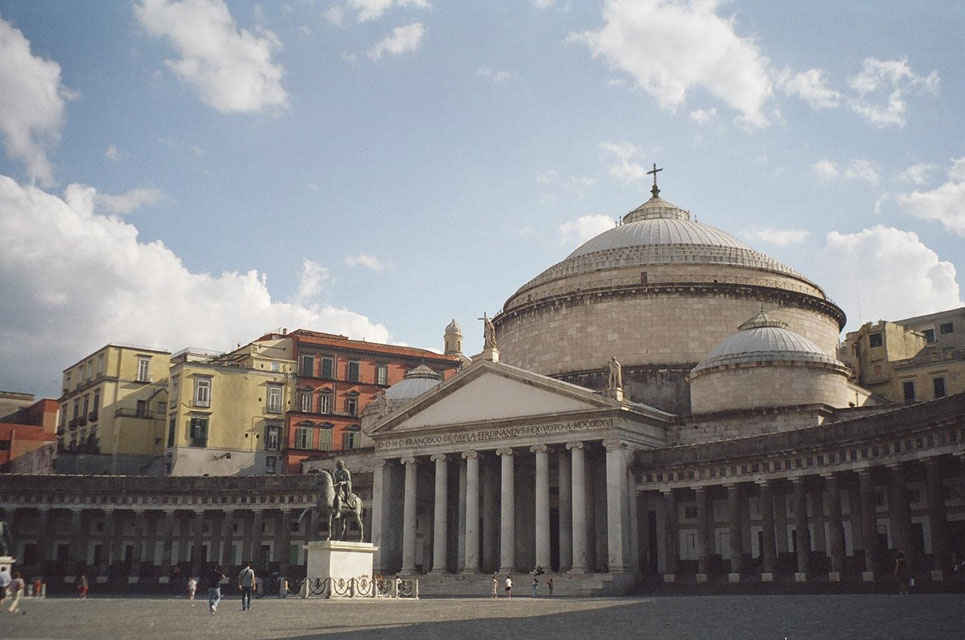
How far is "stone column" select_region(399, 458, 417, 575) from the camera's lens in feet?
185

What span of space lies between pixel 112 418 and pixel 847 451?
170 ft

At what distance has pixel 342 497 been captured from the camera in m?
39.1

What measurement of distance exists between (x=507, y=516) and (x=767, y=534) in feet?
44.9

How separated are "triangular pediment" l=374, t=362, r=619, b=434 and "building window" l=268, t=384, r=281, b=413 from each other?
1914cm

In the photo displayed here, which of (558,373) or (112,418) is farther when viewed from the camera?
(112,418)

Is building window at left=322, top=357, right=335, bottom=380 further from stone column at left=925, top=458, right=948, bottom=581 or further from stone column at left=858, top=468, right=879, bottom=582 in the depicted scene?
stone column at left=925, top=458, right=948, bottom=581

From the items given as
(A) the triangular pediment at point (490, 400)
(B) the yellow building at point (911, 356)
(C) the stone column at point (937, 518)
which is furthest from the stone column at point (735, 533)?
(B) the yellow building at point (911, 356)

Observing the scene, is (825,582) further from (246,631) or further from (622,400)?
(246,631)

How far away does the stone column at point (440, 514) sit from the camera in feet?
181

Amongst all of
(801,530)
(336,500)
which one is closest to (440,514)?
(336,500)

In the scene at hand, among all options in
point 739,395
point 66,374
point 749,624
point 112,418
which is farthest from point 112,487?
point 749,624

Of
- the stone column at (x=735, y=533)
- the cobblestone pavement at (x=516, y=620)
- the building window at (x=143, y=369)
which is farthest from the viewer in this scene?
the building window at (x=143, y=369)

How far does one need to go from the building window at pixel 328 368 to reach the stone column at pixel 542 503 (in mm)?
30233

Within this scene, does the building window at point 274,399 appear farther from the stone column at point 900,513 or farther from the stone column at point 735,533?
the stone column at point 900,513
